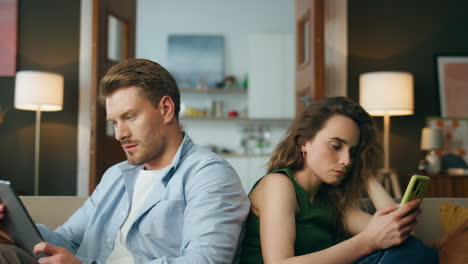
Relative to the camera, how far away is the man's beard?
5.33 ft

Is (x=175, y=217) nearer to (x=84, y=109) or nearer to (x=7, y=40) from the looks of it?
(x=84, y=109)

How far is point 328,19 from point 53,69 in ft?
9.35

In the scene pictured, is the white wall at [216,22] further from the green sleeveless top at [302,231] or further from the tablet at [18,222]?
the tablet at [18,222]

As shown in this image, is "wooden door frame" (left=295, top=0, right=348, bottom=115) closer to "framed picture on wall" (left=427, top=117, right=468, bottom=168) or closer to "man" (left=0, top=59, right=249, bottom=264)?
"framed picture on wall" (left=427, top=117, right=468, bottom=168)

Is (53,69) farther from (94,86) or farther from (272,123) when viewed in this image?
(272,123)

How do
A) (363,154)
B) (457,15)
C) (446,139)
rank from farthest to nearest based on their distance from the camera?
(457,15)
(446,139)
(363,154)

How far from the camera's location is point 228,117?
7371 millimetres

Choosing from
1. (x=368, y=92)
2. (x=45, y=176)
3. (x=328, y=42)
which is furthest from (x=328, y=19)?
(x=45, y=176)

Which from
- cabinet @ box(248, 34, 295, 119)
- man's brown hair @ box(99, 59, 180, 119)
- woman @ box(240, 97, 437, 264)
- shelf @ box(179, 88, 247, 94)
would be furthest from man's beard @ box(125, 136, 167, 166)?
shelf @ box(179, 88, 247, 94)

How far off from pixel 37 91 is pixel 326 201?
331 cm

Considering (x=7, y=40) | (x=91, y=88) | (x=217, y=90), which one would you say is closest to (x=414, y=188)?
(x=91, y=88)

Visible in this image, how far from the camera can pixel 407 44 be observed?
4.77m

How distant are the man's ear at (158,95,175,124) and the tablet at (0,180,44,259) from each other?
21.1 inches

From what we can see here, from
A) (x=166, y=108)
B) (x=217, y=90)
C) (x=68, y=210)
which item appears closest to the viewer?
(x=166, y=108)
